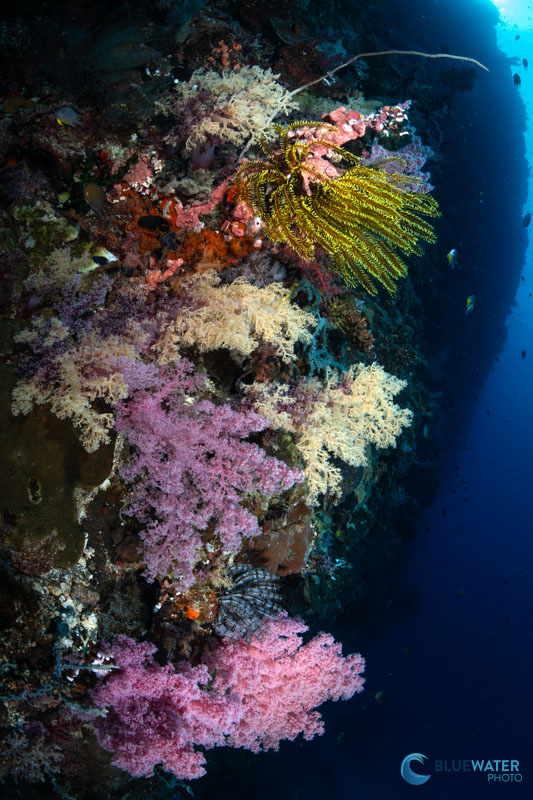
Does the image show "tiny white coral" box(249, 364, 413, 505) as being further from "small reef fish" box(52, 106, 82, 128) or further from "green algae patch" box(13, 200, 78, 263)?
"small reef fish" box(52, 106, 82, 128)

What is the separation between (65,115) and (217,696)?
18.9 ft

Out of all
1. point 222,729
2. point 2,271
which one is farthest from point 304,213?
point 222,729

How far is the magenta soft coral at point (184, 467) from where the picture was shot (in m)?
3.69

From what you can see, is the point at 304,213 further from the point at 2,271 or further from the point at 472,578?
the point at 472,578

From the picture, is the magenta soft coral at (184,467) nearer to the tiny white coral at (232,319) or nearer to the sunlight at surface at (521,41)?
the tiny white coral at (232,319)

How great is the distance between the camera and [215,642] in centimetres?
464

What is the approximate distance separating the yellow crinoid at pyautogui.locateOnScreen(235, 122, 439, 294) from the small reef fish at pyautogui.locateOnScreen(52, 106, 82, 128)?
5.54 ft

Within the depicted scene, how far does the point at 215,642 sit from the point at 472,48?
16.9 metres

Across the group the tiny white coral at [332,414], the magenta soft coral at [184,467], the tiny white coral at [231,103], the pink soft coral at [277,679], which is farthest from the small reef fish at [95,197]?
the pink soft coral at [277,679]

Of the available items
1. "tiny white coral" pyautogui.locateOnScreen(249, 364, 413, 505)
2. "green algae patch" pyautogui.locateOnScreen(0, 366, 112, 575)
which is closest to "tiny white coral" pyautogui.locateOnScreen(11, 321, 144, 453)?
"green algae patch" pyautogui.locateOnScreen(0, 366, 112, 575)

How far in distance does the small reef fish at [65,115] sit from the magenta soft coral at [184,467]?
257cm

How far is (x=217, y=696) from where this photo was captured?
4.16 meters

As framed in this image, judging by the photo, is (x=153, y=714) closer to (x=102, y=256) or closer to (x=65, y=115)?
(x=102, y=256)

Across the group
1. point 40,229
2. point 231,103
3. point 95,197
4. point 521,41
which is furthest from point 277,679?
point 521,41
